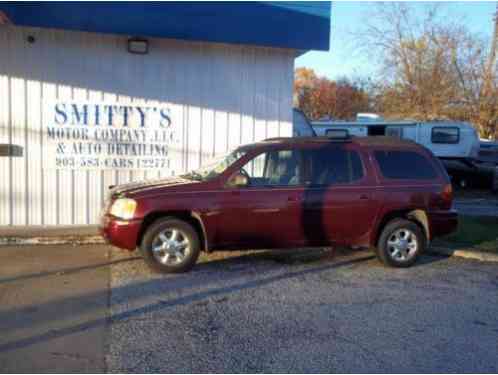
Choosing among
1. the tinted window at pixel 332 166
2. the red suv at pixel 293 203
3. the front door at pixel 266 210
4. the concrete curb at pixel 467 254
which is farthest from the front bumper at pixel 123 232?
the concrete curb at pixel 467 254

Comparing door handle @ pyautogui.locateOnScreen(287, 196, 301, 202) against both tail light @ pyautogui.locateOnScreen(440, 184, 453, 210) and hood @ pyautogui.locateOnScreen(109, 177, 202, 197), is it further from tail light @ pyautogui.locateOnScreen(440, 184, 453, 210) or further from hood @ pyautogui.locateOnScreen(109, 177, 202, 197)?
tail light @ pyautogui.locateOnScreen(440, 184, 453, 210)

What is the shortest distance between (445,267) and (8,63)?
25.6 feet

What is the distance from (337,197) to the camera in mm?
7859

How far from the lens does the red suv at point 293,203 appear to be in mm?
7426

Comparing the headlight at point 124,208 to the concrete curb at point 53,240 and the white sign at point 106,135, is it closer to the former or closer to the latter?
the concrete curb at point 53,240

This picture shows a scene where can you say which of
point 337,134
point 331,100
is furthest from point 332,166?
point 331,100

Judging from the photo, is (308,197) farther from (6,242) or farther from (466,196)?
(466,196)

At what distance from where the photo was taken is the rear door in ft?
25.7

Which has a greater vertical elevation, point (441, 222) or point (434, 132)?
point (434, 132)

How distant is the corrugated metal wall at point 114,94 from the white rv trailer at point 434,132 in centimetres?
1354

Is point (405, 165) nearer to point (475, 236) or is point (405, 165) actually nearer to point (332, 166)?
point (332, 166)

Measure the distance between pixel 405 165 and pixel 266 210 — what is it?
2242mm

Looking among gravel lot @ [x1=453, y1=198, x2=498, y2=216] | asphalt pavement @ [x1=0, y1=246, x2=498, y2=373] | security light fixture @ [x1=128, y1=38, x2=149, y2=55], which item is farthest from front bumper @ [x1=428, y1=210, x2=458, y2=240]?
gravel lot @ [x1=453, y1=198, x2=498, y2=216]

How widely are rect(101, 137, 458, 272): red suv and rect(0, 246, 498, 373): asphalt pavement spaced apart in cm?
42
